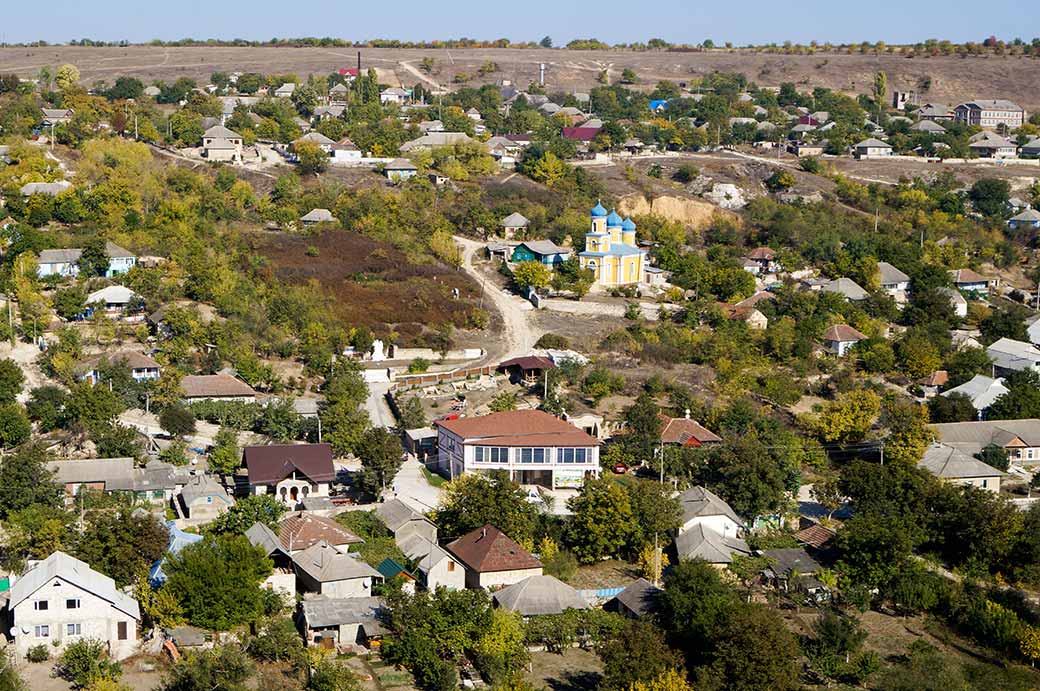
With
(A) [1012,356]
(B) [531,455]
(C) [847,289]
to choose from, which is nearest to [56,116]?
(C) [847,289]

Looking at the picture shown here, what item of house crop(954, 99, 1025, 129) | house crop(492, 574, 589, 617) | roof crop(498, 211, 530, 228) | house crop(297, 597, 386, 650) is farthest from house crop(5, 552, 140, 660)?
house crop(954, 99, 1025, 129)

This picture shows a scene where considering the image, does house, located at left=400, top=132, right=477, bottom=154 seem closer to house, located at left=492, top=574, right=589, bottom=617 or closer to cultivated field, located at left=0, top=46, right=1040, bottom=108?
cultivated field, located at left=0, top=46, right=1040, bottom=108

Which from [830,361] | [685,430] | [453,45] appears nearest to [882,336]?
[830,361]

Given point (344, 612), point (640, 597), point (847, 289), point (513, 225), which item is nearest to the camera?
point (344, 612)

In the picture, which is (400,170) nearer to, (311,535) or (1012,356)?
(1012,356)

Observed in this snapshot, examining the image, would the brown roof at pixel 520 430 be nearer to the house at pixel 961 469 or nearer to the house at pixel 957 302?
the house at pixel 961 469

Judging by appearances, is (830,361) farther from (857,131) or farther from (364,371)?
(857,131)
